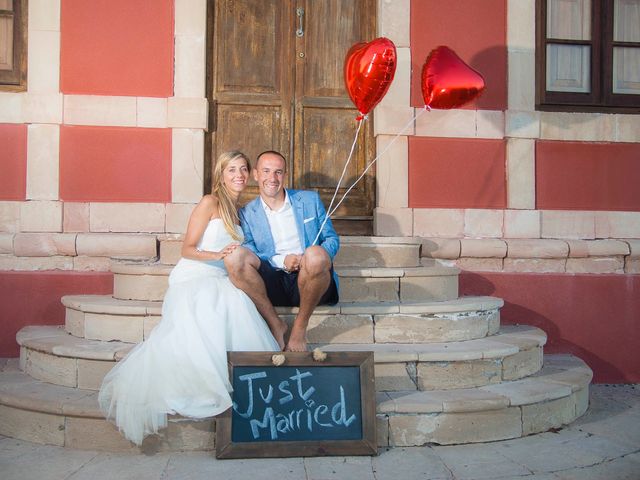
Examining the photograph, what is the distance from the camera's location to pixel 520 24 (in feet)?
19.0

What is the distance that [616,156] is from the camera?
5863 mm

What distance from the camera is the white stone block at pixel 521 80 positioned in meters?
5.80

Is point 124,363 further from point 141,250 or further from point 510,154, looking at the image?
point 510,154

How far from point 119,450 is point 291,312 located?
4.57 feet

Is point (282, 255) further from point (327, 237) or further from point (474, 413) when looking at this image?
point (474, 413)

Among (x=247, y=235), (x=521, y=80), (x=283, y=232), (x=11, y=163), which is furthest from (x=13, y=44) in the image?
(x=521, y=80)

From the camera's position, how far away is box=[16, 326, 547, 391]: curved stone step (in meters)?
3.91

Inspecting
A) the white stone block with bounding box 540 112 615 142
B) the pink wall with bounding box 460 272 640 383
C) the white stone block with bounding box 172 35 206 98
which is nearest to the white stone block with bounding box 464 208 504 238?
the pink wall with bounding box 460 272 640 383

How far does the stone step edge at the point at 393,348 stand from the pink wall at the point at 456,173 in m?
1.52

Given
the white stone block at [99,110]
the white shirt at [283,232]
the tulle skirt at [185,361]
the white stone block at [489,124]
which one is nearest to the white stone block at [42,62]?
the white stone block at [99,110]

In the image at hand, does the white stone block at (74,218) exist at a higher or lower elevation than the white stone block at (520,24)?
lower

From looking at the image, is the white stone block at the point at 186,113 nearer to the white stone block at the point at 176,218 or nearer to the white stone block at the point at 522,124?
the white stone block at the point at 176,218

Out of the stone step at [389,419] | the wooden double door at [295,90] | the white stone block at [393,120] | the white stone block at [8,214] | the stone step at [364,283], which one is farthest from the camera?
the wooden double door at [295,90]

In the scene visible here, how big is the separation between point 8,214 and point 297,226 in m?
2.63
